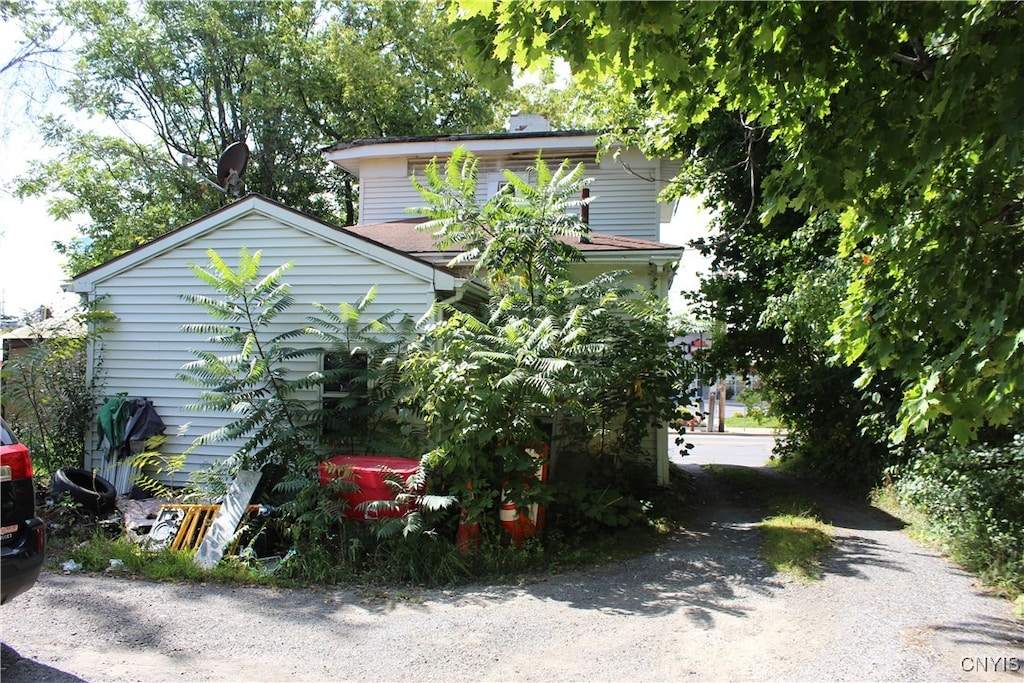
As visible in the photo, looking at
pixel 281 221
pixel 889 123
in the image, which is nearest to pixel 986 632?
pixel 889 123

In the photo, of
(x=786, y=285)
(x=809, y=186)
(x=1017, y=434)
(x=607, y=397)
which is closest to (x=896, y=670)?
(x=809, y=186)

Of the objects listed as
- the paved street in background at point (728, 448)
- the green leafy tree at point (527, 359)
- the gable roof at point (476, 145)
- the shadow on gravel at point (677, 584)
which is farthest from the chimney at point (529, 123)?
the shadow on gravel at point (677, 584)

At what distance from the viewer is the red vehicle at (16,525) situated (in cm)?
399

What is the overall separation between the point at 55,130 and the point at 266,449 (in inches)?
904

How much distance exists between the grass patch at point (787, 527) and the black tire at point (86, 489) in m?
7.44

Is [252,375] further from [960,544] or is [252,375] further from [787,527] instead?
[960,544]

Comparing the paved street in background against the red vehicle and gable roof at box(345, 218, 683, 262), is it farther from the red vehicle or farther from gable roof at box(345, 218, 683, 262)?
the red vehicle

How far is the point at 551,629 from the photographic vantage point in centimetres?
523

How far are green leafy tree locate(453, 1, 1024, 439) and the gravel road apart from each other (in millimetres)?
1804

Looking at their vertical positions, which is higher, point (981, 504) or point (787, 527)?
point (981, 504)

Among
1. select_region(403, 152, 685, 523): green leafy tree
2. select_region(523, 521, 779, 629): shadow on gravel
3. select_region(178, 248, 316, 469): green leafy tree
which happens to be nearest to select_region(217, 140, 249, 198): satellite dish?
select_region(178, 248, 316, 469): green leafy tree

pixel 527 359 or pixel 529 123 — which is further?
pixel 529 123

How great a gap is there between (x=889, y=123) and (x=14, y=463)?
18.9 feet

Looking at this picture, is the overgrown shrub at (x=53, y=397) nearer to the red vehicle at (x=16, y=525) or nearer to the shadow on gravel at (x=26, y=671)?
the shadow on gravel at (x=26, y=671)
